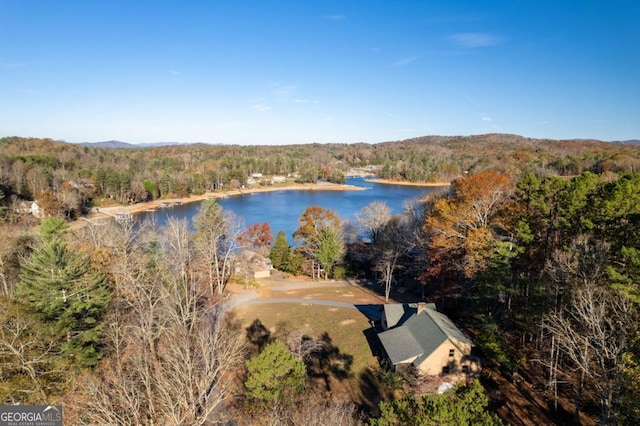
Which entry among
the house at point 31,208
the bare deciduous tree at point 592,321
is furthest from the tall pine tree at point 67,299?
the house at point 31,208

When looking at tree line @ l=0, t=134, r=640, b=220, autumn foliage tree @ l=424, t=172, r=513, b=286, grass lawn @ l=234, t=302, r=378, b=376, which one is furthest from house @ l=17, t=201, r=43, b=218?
autumn foliage tree @ l=424, t=172, r=513, b=286

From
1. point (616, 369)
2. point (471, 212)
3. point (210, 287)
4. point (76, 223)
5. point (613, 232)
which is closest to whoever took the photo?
point (616, 369)

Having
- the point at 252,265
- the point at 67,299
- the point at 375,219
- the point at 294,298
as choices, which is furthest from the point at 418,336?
the point at 375,219

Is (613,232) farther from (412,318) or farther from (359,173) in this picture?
(359,173)

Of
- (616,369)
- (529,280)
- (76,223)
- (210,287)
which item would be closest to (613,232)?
(529,280)

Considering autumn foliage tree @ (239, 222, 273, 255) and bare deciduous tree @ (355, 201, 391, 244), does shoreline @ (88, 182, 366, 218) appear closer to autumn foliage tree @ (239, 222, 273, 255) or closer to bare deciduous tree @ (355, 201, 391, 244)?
autumn foliage tree @ (239, 222, 273, 255)
